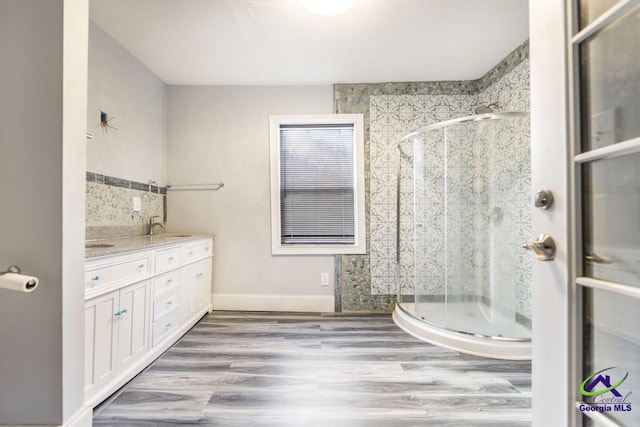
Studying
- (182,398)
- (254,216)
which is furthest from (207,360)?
(254,216)

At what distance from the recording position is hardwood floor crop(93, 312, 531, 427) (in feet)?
4.26

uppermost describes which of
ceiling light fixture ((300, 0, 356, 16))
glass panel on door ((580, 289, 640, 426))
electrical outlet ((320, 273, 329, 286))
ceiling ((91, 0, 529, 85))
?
ceiling ((91, 0, 529, 85))

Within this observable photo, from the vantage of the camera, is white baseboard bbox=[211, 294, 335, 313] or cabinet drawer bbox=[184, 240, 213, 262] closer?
cabinet drawer bbox=[184, 240, 213, 262]

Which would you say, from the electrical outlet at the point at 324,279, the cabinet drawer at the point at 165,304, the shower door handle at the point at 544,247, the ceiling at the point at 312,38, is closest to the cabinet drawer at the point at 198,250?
the cabinet drawer at the point at 165,304

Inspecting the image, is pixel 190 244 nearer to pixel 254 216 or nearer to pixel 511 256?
pixel 254 216

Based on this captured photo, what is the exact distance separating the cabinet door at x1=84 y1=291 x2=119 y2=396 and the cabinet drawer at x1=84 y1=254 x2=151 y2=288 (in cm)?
8

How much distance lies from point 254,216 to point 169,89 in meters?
1.60

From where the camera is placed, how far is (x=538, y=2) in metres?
0.71

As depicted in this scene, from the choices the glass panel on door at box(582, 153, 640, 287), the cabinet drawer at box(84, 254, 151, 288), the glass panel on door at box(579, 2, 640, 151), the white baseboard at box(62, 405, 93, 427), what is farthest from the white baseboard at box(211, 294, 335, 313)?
the glass panel on door at box(579, 2, 640, 151)

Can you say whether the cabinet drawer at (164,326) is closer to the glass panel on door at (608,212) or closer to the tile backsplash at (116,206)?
the tile backsplash at (116,206)

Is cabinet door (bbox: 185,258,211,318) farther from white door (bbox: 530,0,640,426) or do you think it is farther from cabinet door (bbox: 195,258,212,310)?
white door (bbox: 530,0,640,426)

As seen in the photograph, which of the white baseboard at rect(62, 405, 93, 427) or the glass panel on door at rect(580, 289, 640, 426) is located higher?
the glass panel on door at rect(580, 289, 640, 426)

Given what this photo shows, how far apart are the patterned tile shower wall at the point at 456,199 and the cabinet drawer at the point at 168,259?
175 cm

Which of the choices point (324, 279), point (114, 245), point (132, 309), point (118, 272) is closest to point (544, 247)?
point (118, 272)
